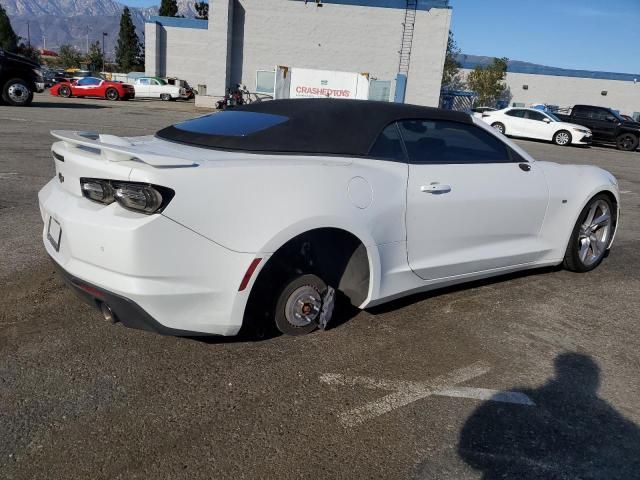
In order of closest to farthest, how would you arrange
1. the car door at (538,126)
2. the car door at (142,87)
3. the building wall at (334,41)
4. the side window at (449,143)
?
the side window at (449,143)
the car door at (538,126)
the building wall at (334,41)
the car door at (142,87)

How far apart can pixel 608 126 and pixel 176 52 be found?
33.9m

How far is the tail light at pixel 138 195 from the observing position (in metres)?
2.53

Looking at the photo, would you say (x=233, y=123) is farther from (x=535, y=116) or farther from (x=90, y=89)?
(x=90, y=89)

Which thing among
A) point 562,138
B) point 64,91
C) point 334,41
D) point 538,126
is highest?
point 334,41

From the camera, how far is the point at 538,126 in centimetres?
2330

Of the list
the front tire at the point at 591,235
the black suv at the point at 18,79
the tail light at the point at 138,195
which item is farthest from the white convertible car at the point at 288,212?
the black suv at the point at 18,79

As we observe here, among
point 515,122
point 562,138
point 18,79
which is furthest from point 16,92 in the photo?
point 562,138

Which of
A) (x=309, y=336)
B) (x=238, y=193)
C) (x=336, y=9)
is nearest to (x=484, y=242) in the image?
(x=309, y=336)

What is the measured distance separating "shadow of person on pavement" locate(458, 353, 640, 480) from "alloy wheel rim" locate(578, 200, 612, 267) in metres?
2.13

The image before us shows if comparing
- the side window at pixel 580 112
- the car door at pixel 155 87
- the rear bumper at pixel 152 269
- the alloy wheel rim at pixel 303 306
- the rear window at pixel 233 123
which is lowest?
the car door at pixel 155 87

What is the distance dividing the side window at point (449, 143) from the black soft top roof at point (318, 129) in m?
0.07

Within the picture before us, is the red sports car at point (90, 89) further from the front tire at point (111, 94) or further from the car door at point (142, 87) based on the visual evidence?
the car door at point (142, 87)

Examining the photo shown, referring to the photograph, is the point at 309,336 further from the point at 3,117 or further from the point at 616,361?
the point at 3,117

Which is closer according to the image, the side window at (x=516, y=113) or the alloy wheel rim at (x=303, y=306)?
the alloy wheel rim at (x=303, y=306)
